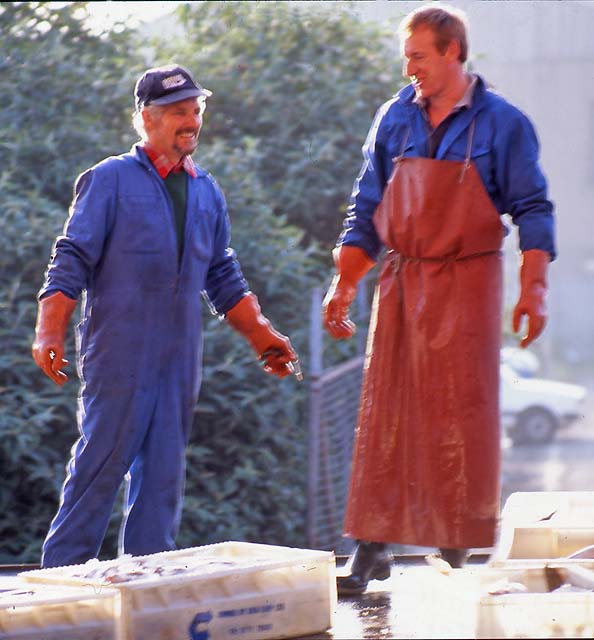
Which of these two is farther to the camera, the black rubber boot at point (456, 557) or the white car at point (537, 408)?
the white car at point (537, 408)

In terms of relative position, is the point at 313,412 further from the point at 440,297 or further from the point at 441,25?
the point at 441,25

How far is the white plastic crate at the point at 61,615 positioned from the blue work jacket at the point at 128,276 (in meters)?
1.04

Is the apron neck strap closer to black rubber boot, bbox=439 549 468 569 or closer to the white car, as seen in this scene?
black rubber boot, bbox=439 549 468 569

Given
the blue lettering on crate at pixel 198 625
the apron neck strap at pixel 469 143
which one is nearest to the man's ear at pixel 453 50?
the apron neck strap at pixel 469 143

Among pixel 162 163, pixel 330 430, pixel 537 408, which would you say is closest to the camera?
pixel 162 163

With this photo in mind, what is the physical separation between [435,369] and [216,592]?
1063 mm

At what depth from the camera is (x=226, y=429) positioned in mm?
8156

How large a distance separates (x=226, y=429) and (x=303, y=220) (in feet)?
6.09

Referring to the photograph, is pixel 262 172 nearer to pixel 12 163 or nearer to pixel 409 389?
pixel 12 163

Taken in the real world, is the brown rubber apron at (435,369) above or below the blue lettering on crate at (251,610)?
above

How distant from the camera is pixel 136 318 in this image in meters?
5.44

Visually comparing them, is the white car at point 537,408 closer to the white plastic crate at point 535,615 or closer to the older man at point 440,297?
the older man at point 440,297

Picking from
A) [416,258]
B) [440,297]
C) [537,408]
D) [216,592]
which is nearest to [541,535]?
[440,297]

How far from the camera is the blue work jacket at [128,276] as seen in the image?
5.43 m
